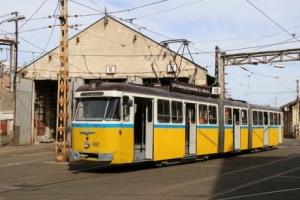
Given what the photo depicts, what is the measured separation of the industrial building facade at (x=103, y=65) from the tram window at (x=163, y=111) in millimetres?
17531

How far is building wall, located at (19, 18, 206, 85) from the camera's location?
115 ft

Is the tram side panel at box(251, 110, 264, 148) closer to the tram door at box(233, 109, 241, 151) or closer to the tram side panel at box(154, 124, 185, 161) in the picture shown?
the tram door at box(233, 109, 241, 151)

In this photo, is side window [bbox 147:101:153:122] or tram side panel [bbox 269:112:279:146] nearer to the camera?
side window [bbox 147:101:153:122]

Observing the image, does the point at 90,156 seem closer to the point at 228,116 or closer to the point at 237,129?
the point at 228,116

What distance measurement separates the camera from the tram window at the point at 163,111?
1602cm

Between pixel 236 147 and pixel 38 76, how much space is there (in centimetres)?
2081

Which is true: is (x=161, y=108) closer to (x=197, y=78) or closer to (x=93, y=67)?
(x=197, y=78)

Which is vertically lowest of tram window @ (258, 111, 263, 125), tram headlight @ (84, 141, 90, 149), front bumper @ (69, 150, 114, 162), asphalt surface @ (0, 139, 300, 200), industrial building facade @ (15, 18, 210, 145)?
asphalt surface @ (0, 139, 300, 200)

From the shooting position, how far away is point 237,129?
23156mm

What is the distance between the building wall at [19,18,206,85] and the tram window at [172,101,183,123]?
1721 centimetres

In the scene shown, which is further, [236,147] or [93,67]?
[93,67]

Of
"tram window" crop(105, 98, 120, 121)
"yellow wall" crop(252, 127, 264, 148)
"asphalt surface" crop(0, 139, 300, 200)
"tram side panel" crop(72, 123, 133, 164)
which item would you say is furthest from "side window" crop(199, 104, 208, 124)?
"yellow wall" crop(252, 127, 264, 148)

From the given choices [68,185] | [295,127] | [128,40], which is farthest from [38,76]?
[295,127]

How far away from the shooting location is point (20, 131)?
35625mm
